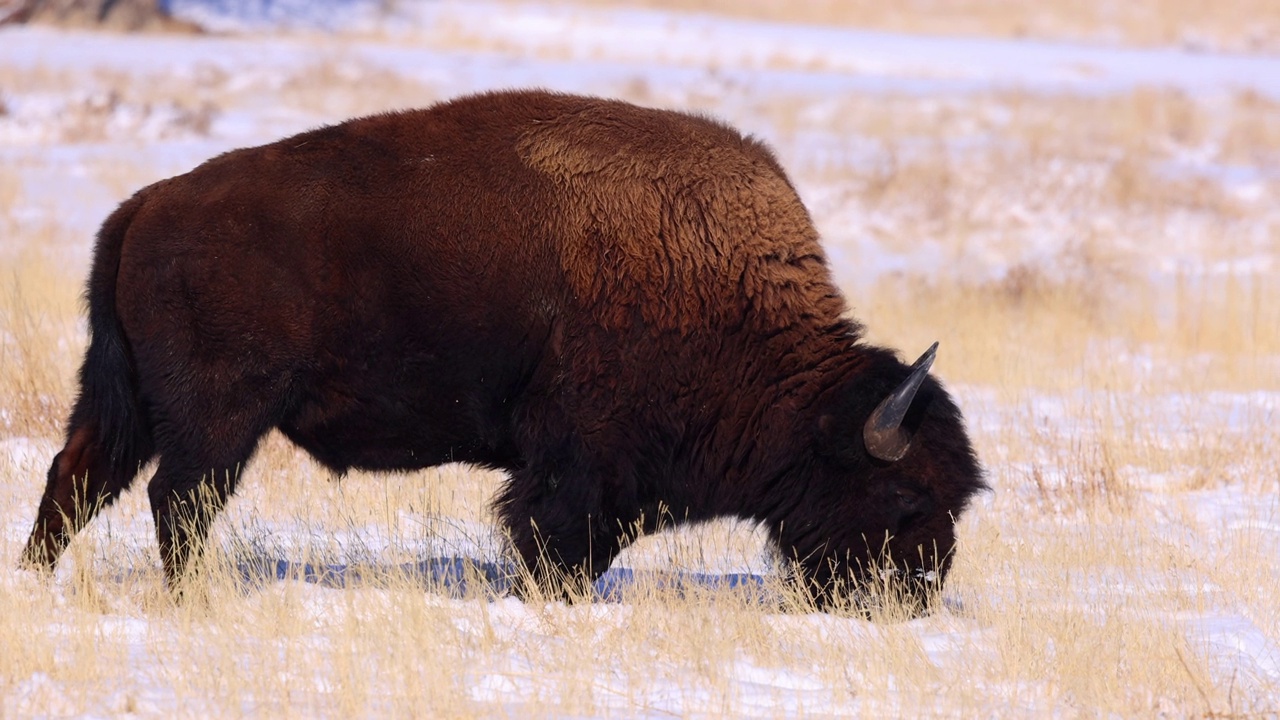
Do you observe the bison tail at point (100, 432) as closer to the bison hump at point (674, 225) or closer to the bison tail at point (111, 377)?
the bison tail at point (111, 377)

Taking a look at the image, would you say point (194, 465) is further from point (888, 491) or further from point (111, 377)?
point (888, 491)

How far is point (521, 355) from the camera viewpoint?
19.3ft

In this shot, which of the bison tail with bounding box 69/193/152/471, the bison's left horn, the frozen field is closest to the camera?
the frozen field

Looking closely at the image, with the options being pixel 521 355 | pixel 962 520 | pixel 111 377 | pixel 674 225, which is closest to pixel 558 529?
pixel 521 355

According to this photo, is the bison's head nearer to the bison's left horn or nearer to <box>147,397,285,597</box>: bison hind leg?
the bison's left horn

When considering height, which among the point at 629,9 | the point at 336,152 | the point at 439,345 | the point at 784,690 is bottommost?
the point at 629,9

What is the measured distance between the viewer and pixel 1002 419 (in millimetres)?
9836

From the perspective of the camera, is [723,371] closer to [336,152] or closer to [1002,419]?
[336,152]

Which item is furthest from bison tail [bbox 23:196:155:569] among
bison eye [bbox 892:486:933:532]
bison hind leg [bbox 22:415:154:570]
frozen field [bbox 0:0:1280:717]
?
bison eye [bbox 892:486:933:532]

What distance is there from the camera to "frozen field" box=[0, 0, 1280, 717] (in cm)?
477

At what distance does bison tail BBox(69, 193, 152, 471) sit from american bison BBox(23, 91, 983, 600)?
1 centimetres

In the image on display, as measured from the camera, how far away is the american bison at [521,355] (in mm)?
5715

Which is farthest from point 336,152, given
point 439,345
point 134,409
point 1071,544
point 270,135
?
point 270,135

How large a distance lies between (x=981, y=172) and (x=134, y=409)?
1536 cm
